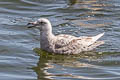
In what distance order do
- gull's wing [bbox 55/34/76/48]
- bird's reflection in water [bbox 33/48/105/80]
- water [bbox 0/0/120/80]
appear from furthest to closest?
gull's wing [bbox 55/34/76/48] → water [bbox 0/0/120/80] → bird's reflection in water [bbox 33/48/105/80]

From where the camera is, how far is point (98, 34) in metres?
14.7

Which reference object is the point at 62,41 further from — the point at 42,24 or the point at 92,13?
the point at 92,13

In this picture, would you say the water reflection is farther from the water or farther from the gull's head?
the gull's head

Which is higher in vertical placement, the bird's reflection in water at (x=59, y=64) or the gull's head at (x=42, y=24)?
the gull's head at (x=42, y=24)

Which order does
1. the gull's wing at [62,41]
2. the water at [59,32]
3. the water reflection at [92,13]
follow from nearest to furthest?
the water at [59,32], the gull's wing at [62,41], the water reflection at [92,13]

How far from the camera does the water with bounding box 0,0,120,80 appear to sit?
38.2 ft

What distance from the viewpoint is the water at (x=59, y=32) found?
38.2 ft

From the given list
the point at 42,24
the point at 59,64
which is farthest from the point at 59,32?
the point at 59,64

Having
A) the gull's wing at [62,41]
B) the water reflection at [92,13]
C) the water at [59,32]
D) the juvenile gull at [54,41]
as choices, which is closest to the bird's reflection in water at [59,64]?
the water at [59,32]

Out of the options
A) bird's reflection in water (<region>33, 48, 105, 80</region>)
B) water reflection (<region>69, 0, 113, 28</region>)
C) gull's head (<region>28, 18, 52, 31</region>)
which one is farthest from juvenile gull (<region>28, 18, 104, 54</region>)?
water reflection (<region>69, 0, 113, 28</region>)

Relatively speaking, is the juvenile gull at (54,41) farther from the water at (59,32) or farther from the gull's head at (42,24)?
the water at (59,32)

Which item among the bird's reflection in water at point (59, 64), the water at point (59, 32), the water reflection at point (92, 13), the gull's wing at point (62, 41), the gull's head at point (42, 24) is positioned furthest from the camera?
the water reflection at point (92, 13)

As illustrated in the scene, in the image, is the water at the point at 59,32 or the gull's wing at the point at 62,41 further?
the gull's wing at the point at 62,41

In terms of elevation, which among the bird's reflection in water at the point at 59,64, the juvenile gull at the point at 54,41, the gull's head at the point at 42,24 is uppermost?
the gull's head at the point at 42,24
